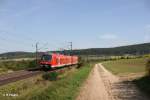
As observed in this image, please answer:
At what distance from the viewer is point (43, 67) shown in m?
52.3

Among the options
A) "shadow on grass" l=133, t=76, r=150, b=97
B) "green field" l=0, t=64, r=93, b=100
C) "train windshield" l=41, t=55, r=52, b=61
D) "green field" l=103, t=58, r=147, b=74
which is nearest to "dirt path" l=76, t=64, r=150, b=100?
"shadow on grass" l=133, t=76, r=150, b=97

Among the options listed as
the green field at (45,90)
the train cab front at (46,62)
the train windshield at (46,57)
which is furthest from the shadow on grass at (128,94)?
the train windshield at (46,57)

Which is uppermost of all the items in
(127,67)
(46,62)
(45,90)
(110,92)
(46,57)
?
(46,57)

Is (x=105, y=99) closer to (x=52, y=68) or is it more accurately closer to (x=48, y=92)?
(x=48, y=92)

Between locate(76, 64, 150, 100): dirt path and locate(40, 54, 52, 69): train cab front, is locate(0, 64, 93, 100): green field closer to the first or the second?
locate(76, 64, 150, 100): dirt path

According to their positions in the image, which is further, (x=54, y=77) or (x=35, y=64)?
(x=35, y=64)

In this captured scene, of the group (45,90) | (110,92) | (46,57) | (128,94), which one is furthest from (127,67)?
(45,90)

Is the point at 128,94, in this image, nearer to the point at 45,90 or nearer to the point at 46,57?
the point at 45,90

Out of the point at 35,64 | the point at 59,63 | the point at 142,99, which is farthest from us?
the point at 35,64

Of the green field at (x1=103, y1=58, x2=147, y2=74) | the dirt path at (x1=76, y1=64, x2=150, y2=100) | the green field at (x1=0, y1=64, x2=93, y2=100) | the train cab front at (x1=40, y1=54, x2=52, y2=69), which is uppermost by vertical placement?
the train cab front at (x1=40, y1=54, x2=52, y2=69)

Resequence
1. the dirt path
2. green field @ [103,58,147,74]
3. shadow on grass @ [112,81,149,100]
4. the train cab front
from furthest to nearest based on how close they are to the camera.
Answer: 1. green field @ [103,58,147,74]
2. the train cab front
3. the dirt path
4. shadow on grass @ [112,81,149,100]

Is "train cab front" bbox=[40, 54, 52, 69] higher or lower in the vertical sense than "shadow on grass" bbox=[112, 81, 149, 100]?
higher

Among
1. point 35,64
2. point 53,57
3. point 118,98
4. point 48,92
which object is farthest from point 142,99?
point 35,64

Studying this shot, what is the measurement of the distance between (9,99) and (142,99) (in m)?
6.81
